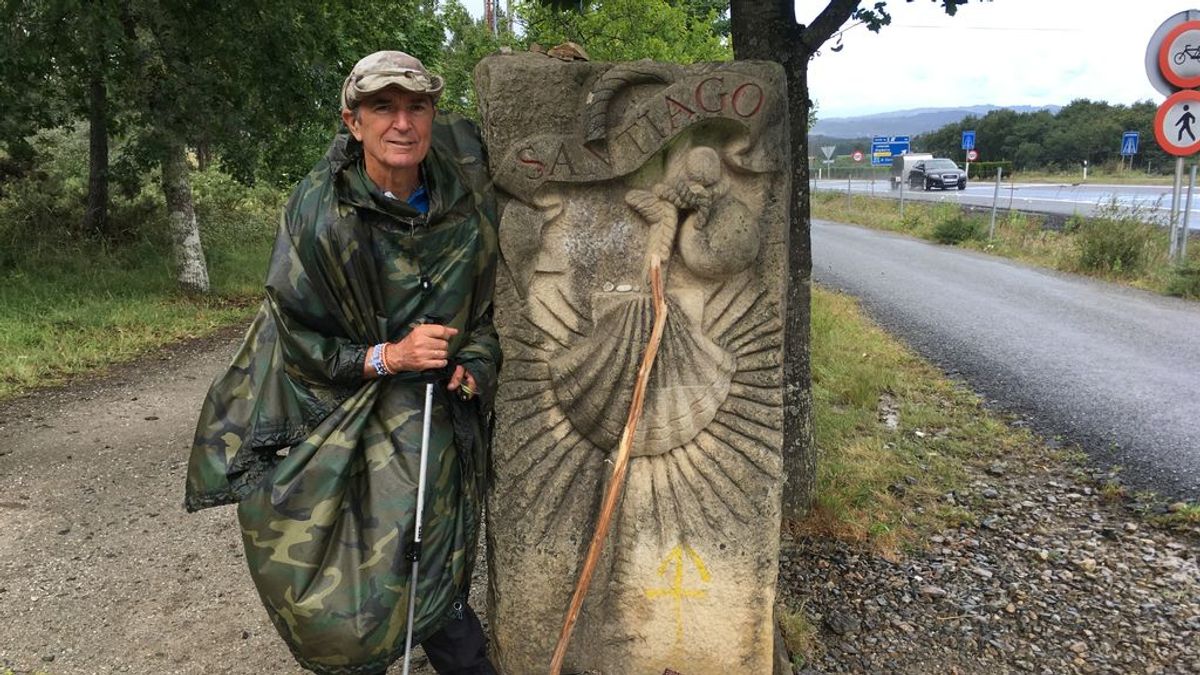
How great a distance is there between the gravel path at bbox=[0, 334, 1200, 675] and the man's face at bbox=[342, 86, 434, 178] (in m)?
1.80

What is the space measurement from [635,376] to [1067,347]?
5964mm

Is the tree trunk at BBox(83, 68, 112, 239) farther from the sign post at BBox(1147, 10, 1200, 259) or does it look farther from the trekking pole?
the sign post at BBox(1147, 10, 1200, 259)

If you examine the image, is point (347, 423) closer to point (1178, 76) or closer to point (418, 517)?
point (418, 517)

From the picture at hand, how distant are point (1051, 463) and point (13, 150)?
9.32 meters

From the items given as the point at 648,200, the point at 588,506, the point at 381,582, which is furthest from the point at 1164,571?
the point at 381,582

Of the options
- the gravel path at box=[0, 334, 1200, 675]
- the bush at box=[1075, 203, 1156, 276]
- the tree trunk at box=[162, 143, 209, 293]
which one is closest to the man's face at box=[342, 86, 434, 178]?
the gravel path at box=[0, 334, 1200, 675]

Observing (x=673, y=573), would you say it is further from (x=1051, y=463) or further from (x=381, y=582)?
(x=1051, y=463)

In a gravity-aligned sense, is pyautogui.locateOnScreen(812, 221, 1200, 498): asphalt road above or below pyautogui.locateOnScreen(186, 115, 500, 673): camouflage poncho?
below

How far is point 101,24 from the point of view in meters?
5.94

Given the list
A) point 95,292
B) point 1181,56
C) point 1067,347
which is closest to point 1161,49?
point 1181,56

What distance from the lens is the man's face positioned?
1.94 meters

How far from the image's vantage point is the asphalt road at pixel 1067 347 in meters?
4.72

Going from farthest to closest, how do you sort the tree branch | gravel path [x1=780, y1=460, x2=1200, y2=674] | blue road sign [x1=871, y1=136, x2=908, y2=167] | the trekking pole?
blue road sign [x1=871, y1=136, x2=908, y2=167]
the tree branch
gravel path [x1=780, y1=460, x2=1200, y2=674]
the trekking pole

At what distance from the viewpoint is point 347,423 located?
6.57 feet
